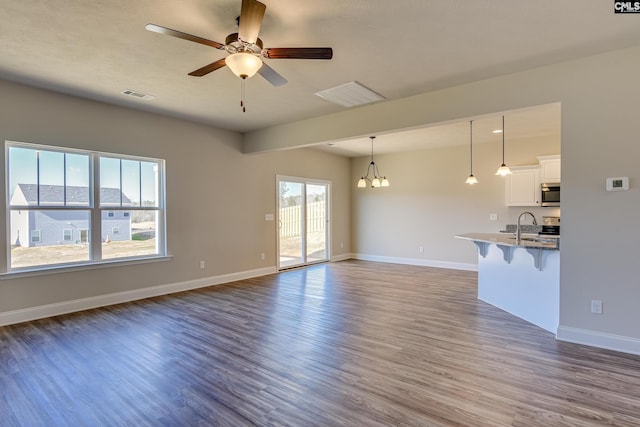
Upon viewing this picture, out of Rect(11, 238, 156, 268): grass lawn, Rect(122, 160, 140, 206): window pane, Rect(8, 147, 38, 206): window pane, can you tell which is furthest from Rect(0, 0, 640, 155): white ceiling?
Rect(11, 238, 156, 268): grass lawn

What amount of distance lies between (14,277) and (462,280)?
6.77m

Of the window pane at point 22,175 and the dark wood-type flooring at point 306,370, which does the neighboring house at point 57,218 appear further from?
the dark wood-type flooring at point 306,370

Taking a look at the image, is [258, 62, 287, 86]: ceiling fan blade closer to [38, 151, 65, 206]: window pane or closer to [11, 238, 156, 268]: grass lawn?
[38, 151, 65, 206]: window pane

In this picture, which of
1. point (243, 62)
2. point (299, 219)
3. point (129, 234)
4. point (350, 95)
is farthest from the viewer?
point (299, 219)

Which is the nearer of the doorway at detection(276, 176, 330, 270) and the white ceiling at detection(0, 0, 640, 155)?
the white ceiling at detection(0, 0, 640, 155)

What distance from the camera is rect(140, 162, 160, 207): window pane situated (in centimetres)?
518

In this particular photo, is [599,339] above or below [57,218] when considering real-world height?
below

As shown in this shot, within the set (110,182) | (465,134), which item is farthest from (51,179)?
(465,134)

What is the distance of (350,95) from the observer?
4.16 m

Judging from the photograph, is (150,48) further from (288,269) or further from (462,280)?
(462,280)

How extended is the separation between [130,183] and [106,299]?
5.65ft

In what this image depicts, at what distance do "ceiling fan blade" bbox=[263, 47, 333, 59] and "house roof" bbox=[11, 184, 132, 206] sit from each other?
3637 mm

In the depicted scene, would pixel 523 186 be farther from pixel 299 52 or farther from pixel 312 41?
pixel 299 52

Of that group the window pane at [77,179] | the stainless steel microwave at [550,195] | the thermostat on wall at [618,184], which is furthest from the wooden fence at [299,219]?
the thermostat on wall at [618,184]
